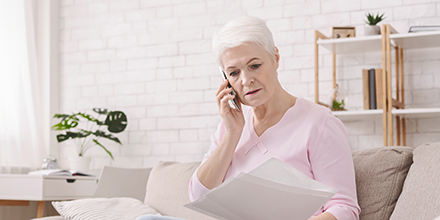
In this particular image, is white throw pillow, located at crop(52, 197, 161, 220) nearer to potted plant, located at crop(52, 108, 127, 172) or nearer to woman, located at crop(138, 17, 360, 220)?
woman, located at crop(138, 17, 360, 220)

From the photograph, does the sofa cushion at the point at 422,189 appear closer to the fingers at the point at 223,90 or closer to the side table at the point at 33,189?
the fingers at the point at 223,90

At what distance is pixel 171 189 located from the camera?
7.49 ft

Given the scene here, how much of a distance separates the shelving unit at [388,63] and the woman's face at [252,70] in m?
1.33

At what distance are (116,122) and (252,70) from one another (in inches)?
83.9

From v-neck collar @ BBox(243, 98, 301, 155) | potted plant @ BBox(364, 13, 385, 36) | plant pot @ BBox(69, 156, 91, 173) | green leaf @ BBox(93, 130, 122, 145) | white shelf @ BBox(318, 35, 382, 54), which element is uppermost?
potted plant @ BBox(364, 13, 385, 36)

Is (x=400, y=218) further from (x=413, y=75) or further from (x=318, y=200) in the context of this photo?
(x=413, y=75)

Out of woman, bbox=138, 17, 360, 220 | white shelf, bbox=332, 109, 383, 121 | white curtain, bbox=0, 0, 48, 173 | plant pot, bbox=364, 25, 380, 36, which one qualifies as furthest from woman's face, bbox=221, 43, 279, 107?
white curtain, bbox=0, 0, 48, 173

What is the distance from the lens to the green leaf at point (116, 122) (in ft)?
11.1

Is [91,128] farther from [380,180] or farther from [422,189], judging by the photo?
[422,189]

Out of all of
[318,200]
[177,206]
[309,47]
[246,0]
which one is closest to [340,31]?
[309,47]

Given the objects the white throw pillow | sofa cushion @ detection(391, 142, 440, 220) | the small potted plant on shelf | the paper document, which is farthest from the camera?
the small potted plant on shelf

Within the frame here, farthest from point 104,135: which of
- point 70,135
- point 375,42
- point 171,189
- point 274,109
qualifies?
point 274,109

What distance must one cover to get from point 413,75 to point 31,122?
2805mm

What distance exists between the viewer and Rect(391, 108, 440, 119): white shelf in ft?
8.33
